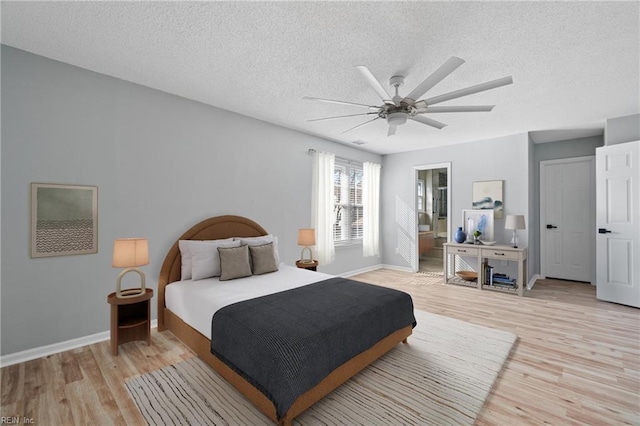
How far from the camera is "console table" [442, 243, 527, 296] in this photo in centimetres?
448

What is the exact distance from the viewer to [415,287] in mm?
5000

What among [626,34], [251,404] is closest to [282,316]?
[251,404]

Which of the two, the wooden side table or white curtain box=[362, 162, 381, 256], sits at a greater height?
white curtain box=[362, 162, 381, 256]

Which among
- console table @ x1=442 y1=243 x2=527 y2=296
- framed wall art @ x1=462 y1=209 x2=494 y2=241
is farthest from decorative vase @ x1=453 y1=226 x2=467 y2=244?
framed wall art @ x1=462 y1=209 x2=494 y2=241

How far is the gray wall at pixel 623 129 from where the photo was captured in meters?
3.92

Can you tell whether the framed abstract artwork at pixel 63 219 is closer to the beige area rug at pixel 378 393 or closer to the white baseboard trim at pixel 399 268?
the beige area rug at pixel 378 393

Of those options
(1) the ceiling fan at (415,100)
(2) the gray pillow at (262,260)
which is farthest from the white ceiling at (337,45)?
(2) the gray pillow at (262,260)

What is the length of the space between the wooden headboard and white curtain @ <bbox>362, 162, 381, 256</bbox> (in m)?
2.64

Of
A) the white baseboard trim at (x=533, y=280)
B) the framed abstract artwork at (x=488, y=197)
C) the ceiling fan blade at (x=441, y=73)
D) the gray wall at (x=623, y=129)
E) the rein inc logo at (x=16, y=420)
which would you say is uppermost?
the gray wall at (x=623, y=129)

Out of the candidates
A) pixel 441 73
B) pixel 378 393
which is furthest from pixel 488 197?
pixel 378 393

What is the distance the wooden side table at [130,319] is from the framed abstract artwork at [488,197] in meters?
5.53

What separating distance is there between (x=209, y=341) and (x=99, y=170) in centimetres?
211

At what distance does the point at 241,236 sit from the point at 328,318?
2.27 m

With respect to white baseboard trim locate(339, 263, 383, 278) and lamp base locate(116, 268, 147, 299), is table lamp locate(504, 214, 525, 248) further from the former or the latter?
lamp base locate(116, 268, 147, 299)
